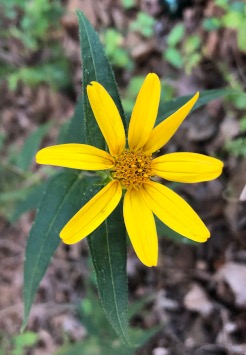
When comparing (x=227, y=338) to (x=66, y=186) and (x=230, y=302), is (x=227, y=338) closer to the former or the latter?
(x=230, y=302)

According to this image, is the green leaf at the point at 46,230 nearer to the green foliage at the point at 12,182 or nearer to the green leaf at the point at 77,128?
the green leaf at the point at 77,128

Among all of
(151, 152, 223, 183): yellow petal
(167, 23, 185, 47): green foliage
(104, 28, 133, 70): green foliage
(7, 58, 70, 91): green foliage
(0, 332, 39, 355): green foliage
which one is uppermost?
(7, 58, 70, 91): green foliage

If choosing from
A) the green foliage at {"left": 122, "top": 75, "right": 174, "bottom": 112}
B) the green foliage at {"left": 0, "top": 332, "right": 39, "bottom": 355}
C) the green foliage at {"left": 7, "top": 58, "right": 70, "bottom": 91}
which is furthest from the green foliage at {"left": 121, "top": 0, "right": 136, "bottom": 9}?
the green foliage at {"left": 0, "top": 332, "right": 39, "bottom": 355}

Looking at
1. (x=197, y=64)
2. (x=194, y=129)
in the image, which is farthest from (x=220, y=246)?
(x=197, y=64)

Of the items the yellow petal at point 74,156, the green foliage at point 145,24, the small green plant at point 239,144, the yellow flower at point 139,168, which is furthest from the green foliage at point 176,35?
the yellow petal at point 74,156

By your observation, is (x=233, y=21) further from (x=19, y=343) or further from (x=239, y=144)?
(x=19, y=343)

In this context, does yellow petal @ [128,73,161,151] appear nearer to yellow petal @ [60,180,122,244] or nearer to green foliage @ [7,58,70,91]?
yellow petal @ [60,180,122,244]
